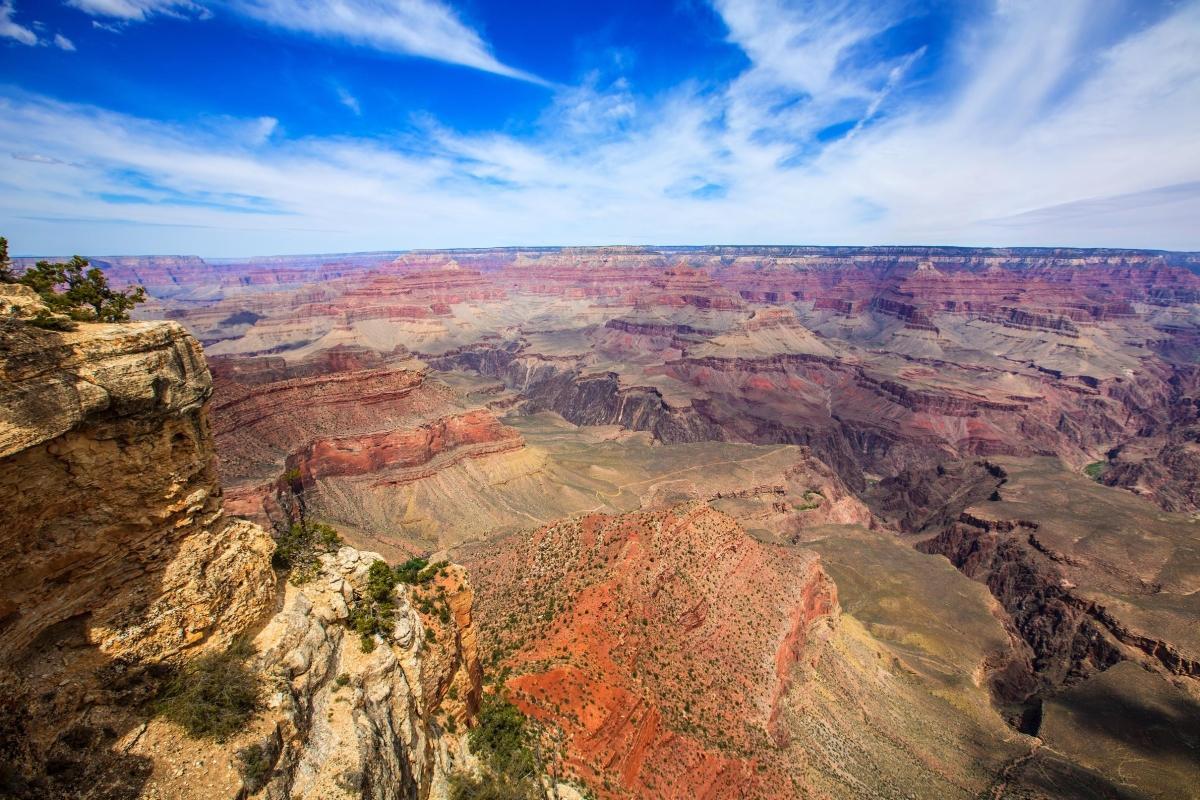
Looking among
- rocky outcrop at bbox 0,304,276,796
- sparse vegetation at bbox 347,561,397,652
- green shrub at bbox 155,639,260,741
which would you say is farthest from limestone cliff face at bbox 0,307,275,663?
sparse vegetation at bbox 347,561,397,652

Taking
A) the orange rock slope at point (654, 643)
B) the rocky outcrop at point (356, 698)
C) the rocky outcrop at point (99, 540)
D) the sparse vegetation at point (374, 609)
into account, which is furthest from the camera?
the orange rock slope at point (654, 643)

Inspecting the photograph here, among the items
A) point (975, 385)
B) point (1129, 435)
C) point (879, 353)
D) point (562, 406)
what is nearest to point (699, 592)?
point (562, 406)

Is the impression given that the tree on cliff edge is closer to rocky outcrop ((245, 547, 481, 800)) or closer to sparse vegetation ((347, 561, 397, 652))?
rocky outcrop ((245, 547, 481, 800))

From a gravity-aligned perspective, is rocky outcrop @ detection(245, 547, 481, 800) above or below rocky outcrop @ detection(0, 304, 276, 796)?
below

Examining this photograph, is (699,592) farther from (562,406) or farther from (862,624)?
(562,406)

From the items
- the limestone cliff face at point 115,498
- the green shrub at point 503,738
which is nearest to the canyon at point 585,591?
the limestone cliff face at point 115,498

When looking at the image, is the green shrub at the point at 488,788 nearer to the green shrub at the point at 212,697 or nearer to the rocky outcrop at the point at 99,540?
the green shrub at the point at 212,697
